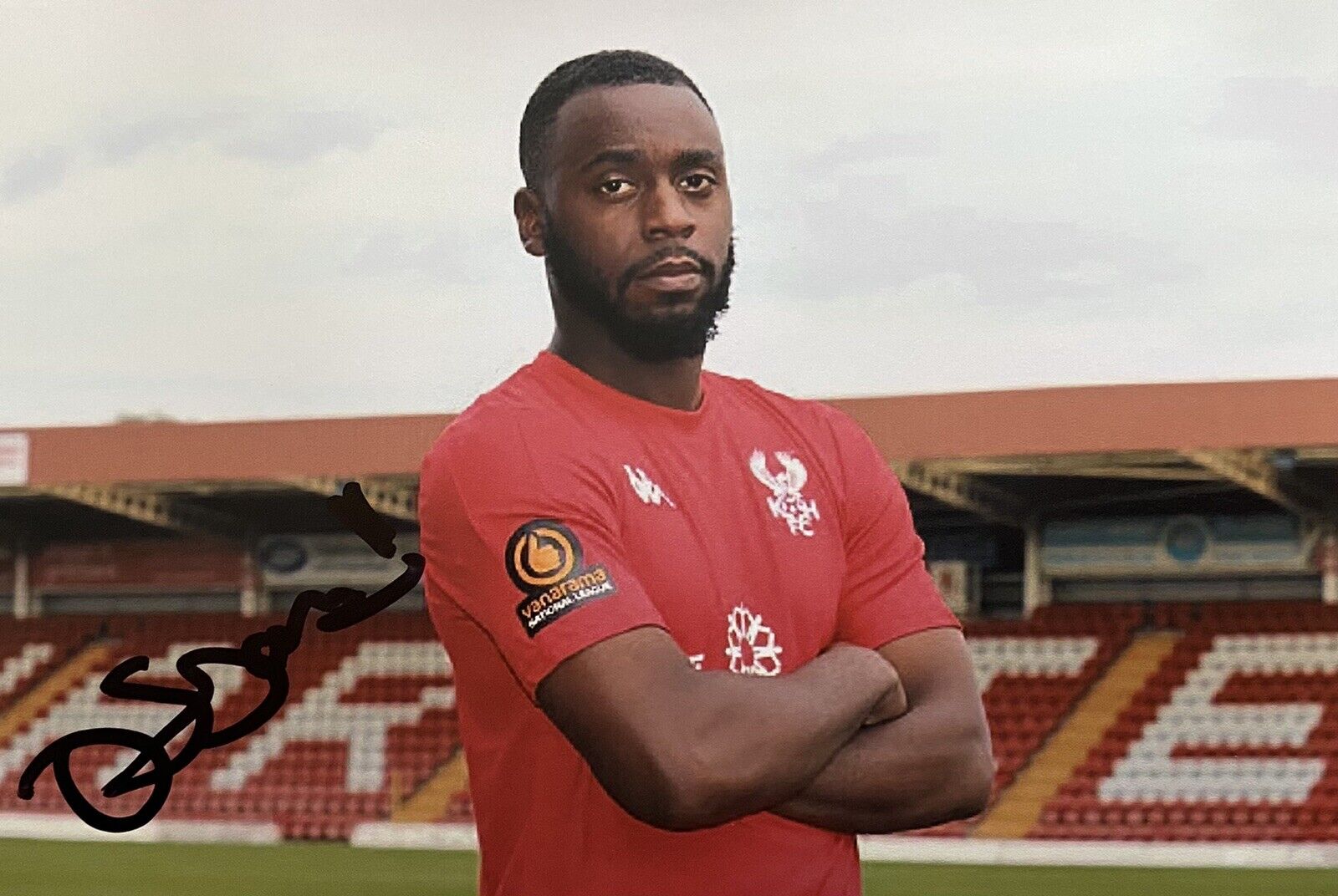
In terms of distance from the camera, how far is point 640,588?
2494 millimetres

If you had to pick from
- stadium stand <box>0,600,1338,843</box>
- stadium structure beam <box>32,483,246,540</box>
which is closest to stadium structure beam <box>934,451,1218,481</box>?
stadium stand <box>0,600,1338,843</box>

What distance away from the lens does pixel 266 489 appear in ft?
96.0

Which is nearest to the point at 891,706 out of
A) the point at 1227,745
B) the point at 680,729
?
the point at 680,729

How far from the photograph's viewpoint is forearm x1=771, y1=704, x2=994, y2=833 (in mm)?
2568

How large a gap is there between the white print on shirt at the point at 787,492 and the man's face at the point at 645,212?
0.18m

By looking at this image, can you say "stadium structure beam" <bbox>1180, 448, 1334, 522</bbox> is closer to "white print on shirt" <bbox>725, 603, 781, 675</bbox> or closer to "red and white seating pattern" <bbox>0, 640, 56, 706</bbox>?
"red and white seating pattern" <bbox>0, 640, 56, 706</bbox>

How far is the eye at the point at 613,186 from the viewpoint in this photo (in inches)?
100

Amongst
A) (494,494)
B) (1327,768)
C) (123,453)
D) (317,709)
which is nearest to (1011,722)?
(1327,768)

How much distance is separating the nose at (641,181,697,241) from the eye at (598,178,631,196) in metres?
0.03

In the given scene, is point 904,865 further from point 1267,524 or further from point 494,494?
point 494,494

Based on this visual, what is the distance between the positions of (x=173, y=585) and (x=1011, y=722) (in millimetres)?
13177

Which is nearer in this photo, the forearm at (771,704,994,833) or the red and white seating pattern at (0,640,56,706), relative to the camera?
the forearm at (771,704,994,833)

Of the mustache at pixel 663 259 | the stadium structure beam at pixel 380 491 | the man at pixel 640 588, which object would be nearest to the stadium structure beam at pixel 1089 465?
the stadium structure beam at pixel 380 491

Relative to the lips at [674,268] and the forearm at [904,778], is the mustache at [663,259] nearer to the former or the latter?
the lips at [674,268]
